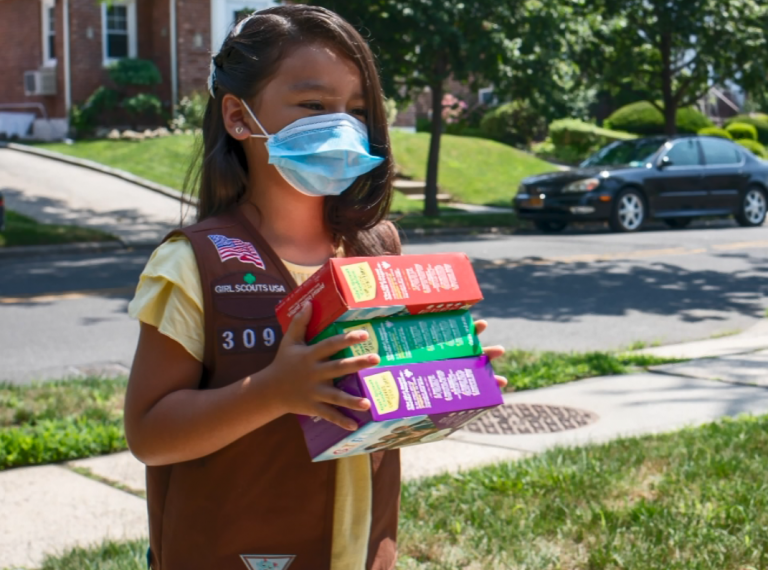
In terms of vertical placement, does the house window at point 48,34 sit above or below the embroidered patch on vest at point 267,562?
above

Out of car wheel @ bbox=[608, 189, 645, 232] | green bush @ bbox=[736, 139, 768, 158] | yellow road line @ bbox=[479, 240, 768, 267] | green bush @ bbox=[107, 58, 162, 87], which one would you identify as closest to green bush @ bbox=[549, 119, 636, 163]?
green bush @ bbox=[736, 139, 768, 158]

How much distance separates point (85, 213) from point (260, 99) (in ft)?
51.8

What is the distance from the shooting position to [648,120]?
33562 mm

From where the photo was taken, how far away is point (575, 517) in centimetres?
379

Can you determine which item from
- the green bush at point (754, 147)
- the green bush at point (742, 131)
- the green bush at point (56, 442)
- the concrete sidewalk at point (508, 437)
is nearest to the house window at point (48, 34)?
the green bush at point (754, 147)

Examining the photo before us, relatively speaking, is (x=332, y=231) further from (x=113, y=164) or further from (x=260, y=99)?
(x=113, y=164)

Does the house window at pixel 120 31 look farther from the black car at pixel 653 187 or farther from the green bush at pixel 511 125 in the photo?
the black car at pixel 653 187

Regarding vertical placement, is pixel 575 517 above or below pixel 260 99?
below

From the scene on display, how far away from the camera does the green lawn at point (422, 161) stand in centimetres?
2133

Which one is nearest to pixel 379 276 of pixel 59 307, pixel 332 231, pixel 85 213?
pixel 332 231

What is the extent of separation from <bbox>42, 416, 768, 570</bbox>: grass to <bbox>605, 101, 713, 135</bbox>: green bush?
3026 cm

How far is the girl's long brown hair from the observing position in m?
1.99

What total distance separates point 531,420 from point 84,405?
95.4 inches

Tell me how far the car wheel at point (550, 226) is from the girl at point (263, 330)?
50.6ft
